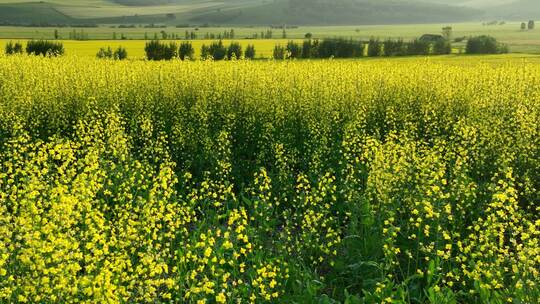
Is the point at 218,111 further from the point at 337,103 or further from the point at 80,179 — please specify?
the point at 80,179

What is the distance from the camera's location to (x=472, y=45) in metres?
49.3

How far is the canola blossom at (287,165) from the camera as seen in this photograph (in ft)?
20.5

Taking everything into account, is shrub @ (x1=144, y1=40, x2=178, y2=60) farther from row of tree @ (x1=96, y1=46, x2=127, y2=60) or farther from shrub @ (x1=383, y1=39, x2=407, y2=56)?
shrub @ (x1=383, y1=39, x2=407, y2=56)

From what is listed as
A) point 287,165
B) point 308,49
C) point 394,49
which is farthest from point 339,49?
point 287,165

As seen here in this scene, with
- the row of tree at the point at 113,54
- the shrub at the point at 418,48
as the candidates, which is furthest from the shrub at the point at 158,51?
the shrub at the point at 418,48

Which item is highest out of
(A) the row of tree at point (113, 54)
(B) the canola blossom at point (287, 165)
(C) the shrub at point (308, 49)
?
(C) the shrub at point (308, 49)

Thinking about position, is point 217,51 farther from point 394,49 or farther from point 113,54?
point 394,49

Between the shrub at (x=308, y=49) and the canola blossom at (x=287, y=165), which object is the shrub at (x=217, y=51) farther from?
the canola blossom at (x=287, y=165)

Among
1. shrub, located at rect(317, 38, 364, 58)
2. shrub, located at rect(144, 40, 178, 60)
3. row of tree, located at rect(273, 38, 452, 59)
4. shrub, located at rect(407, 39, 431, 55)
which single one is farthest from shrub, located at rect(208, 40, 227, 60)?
shrub, located at rect(407, 39, 431, 55)

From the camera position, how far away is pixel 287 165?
9.60 m

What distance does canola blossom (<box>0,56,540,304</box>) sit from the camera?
6.25 m

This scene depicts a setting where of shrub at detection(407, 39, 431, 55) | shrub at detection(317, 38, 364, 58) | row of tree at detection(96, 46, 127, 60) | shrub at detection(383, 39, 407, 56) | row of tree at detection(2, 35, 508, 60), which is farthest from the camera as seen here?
shrub at detection(407, 39, 431, 55)

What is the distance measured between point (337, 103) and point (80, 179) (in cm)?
851

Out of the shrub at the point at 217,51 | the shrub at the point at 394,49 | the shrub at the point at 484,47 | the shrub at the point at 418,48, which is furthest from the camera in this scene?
the shrub at the point at 484,47
